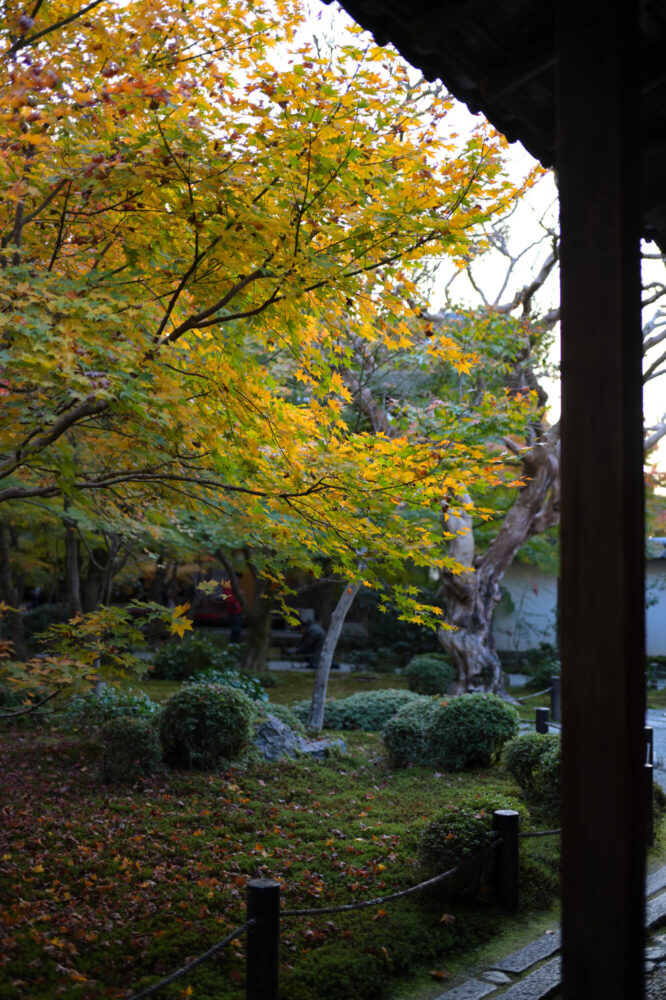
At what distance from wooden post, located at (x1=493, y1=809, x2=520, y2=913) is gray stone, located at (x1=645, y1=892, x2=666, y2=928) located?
93 cm

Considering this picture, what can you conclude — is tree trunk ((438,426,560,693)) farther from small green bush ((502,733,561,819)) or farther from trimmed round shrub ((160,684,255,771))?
small green bush ((502,733,561,819))

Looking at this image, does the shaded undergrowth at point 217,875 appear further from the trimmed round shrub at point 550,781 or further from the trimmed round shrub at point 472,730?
the trimmed round shrub at point 550,781

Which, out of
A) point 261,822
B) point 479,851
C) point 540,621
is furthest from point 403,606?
point 540,621

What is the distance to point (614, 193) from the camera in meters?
2.64

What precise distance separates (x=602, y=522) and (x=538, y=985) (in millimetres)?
3737

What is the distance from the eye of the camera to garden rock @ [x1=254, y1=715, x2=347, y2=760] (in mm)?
10891

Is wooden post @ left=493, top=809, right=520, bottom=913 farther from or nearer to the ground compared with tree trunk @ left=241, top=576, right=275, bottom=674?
nearer to the ground

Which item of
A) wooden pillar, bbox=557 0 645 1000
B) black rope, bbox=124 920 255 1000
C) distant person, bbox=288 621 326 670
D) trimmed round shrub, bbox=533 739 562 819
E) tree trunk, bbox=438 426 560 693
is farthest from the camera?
distant person, bbox=288 621 326 670

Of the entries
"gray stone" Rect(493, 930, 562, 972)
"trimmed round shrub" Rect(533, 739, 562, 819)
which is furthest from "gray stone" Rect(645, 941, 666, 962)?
"trimmed round shrub" Rect(533, 739, 562, 819)

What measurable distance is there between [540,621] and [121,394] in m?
23.6

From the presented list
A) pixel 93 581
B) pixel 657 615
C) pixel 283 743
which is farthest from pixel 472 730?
pixel 657 615

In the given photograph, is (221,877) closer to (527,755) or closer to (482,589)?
(527,755)

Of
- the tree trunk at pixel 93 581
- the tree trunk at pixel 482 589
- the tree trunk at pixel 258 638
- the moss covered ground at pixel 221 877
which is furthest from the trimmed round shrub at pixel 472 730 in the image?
the tree trunk at pixel 93 581

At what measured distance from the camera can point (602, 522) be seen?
2604 mm
